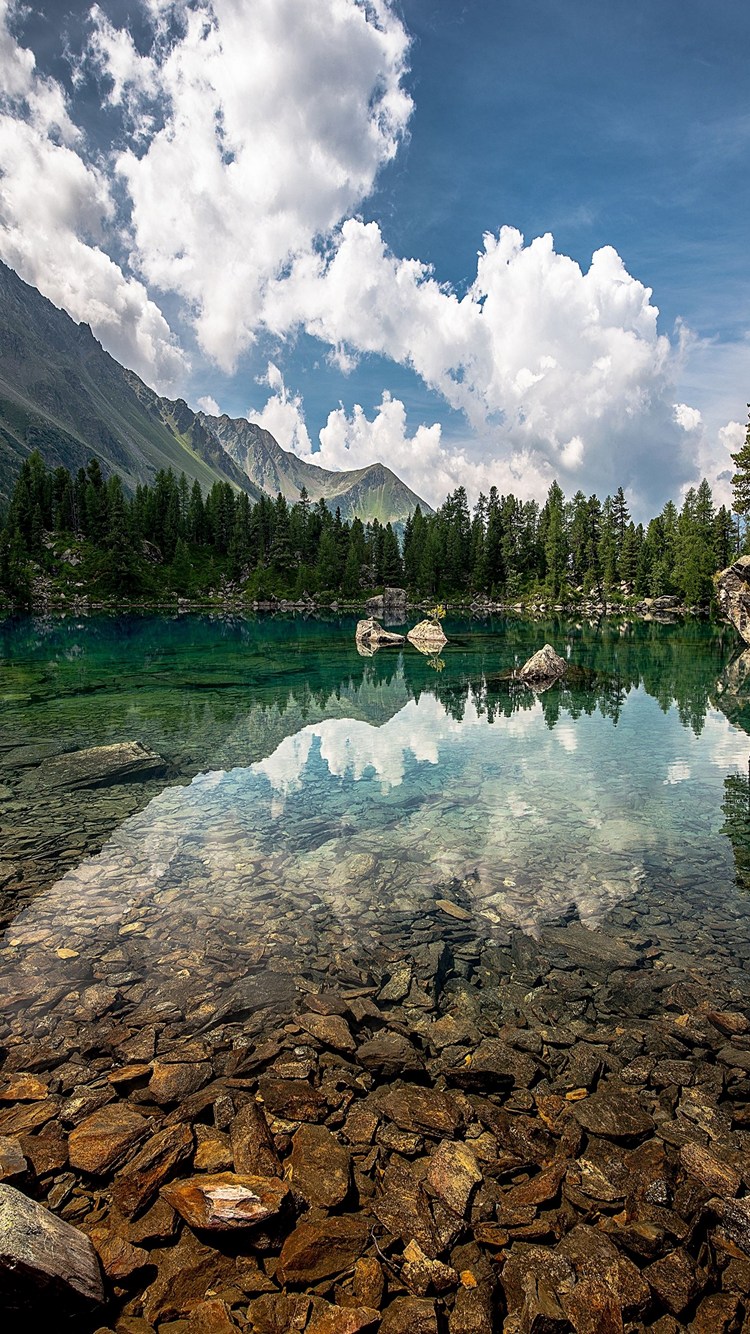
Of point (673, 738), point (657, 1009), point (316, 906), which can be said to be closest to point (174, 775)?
point (316, 906)

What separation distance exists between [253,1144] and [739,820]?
16.3 m

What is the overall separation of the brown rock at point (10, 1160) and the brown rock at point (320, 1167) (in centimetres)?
277

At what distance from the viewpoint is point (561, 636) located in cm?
8444

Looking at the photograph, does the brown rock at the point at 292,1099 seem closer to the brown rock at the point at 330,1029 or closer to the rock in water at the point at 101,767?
the brown rock at the point at 330,1029

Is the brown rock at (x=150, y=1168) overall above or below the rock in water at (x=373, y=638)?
below

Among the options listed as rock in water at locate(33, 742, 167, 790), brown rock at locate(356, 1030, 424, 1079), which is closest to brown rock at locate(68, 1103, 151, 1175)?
brown rock at locate(356, 1030, 424, 1079)

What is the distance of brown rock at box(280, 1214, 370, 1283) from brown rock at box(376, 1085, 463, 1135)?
134cm

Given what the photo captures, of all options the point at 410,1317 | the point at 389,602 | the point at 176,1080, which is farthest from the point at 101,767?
the point at 389,602

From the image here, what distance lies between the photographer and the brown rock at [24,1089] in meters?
7.33

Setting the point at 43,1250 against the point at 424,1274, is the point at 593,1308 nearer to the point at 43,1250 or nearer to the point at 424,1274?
the point at 424,1274

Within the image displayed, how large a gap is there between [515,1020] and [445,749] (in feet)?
54.3

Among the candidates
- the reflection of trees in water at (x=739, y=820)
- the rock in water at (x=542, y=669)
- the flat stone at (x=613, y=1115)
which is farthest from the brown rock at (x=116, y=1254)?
the rock in water at (x=542, y=669)

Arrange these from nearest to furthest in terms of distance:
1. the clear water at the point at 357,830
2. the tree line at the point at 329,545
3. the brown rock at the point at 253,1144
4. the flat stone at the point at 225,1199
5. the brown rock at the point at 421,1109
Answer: the flat stone at the point at 225,1199 → the brown rock at the point at 253,1144 → the brown rock at the point at 421,1109 → the clear water at the point at 357,830 → the tree line at the point at 329,545

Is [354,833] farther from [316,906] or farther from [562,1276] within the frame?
[562,1276]
